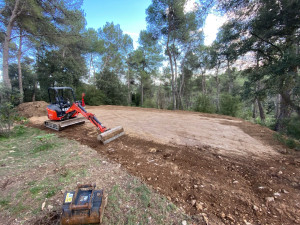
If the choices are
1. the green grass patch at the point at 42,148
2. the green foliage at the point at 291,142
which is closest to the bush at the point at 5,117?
the green grass patch at the point at 42,148

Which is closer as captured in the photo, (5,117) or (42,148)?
(42,148)

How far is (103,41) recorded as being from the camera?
58.8 feet

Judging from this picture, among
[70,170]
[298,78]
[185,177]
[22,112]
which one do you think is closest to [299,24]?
[298,78]

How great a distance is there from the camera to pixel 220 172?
91.7 inches

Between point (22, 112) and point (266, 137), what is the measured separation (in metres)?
13.3

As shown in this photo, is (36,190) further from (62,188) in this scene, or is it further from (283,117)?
(283,117)

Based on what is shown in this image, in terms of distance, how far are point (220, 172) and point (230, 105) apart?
10.2 meters

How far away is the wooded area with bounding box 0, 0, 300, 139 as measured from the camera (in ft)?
18.7

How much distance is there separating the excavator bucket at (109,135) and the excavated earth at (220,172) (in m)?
0.14

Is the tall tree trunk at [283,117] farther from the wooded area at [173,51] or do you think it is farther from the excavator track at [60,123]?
the excavator track at [60,123]

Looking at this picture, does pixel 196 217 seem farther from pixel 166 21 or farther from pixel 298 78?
pixel 166 21

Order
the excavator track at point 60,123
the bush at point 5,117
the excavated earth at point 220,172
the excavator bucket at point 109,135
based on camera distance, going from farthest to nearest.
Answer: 1. the excavator track at point 60,123
2. the bush at point 5,117
3. the excavator bucket at point 109,135
4. the excavated earth at point 220,172

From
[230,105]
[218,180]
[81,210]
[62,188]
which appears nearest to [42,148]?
[62,188]

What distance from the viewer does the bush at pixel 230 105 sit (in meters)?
10.5
